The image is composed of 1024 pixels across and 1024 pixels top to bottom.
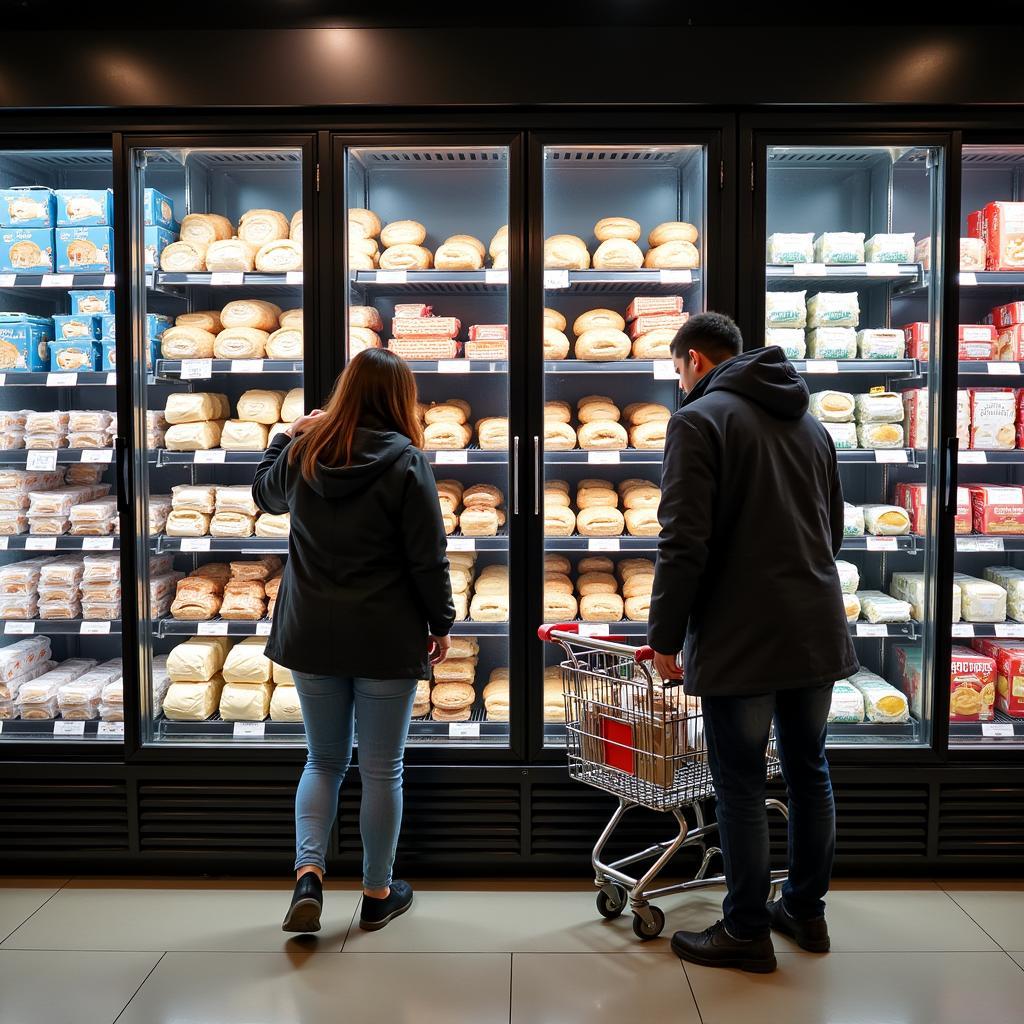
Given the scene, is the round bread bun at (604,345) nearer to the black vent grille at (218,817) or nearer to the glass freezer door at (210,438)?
the glass freezer door at (210,438)

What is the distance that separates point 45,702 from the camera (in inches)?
131

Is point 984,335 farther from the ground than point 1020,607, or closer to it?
farther from the ground

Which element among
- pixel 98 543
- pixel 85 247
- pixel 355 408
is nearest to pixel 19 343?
pixel 85 247

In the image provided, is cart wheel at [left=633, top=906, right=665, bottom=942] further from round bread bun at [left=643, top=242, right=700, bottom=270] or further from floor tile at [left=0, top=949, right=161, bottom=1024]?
round bread bun at [left=643, top=242, right=700, bottom=270]

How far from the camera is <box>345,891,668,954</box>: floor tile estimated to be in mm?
2637

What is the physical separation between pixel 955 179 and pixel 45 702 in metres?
3.86

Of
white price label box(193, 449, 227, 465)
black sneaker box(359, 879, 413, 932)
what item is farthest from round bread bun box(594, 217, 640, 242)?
black sneaker box(359, 879, 413, 932)

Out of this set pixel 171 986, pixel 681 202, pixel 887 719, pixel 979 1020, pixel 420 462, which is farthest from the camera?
pixel 681 202

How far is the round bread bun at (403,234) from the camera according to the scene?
340cm

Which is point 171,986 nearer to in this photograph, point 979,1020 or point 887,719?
point 979,1020

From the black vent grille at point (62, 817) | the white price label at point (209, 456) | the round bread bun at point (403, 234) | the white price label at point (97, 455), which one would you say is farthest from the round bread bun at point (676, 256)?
the black vent grille at point (62, 817)

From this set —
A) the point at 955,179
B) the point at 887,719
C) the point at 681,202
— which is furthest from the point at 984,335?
the point at 887,719

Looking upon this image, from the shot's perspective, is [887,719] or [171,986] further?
[887,719]

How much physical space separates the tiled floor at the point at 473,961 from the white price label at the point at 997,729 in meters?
0.53
